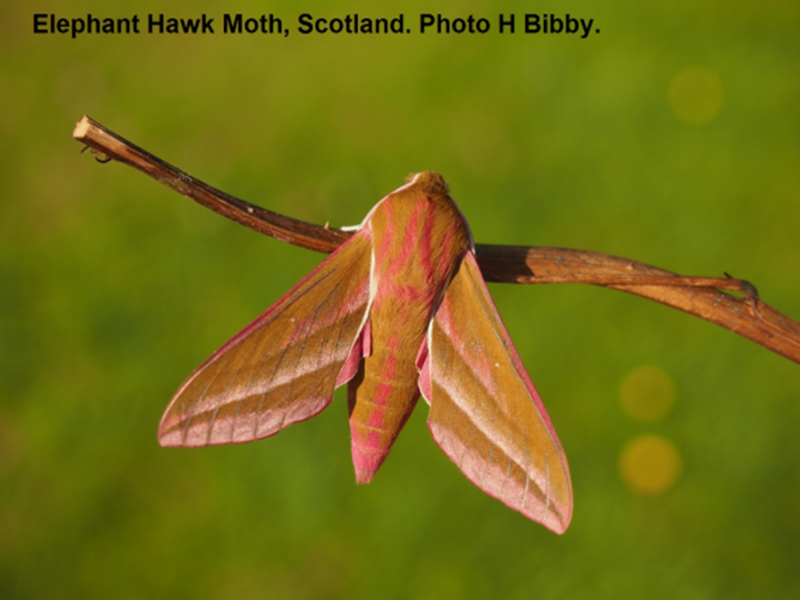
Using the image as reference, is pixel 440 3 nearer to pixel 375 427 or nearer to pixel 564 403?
pixel 564 403

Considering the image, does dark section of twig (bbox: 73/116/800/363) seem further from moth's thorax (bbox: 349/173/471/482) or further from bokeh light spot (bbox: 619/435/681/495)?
bokeh light spot (bbox: 619/435/681/495)

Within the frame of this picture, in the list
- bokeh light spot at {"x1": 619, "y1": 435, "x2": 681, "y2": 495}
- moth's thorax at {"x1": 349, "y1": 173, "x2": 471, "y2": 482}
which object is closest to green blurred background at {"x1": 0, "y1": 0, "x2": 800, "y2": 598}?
bokeh light spot at {"x1": 619, "y1": 435, "x2": 681, "y2": 495}

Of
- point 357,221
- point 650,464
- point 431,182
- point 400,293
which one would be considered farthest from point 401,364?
point 357,221

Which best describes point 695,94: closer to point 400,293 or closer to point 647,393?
point 647,393

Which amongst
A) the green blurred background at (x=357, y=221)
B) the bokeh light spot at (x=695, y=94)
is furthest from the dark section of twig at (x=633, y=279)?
the bokeh light spot at (x=695, y=94)

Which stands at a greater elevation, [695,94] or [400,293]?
[695,94]
